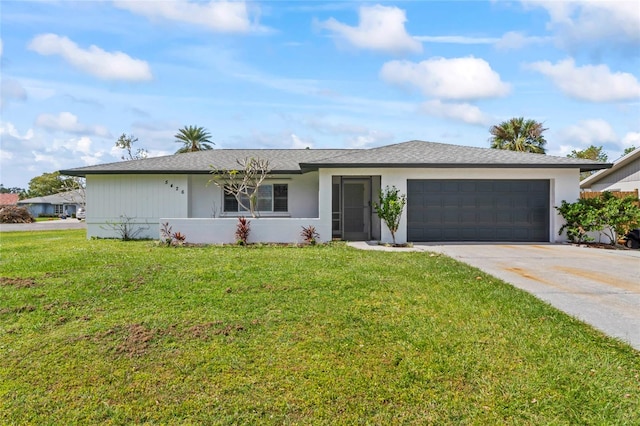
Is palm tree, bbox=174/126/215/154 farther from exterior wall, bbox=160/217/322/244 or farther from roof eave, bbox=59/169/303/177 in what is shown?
exterior wall, bbox=160/217/322/244

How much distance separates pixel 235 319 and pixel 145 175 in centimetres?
1164

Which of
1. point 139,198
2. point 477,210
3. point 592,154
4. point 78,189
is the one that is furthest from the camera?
point 592,154

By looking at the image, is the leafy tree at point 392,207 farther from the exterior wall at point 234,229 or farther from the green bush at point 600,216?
the green bush at point 600,216

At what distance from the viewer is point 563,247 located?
11805 mm

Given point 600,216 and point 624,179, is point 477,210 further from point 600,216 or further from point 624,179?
point 624,179

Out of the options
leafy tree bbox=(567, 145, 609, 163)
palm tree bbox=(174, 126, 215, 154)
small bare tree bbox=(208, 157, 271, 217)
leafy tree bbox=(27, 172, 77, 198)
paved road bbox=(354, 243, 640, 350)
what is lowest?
paved road bbox=(354, 243, 640, 350)

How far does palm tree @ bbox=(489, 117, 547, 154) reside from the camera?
78.5 feet

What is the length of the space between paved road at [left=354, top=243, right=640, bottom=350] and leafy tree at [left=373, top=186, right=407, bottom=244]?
0.97m

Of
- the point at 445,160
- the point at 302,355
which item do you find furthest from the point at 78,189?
the point at 302,355

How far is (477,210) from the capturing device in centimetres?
1310

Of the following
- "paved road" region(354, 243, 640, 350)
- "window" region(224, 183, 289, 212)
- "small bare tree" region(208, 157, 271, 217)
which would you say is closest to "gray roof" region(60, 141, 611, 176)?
"small bare tree" region(208, 157, 271, 217)

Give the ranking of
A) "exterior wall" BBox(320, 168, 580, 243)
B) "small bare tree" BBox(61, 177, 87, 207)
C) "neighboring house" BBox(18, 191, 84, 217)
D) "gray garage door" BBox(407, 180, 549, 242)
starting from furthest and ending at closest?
"neighboring house" BBox(18, 191, 84, 217) < "small bare tree" BBox(61, 177, 87, 207) < "gray garage door" BBox(407, 180, 549, 242) < "exterior wall" BBox(320, 168, 580, 243)

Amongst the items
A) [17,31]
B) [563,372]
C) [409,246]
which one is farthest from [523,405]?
[17,31]

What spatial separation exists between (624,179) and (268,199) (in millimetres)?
17722
